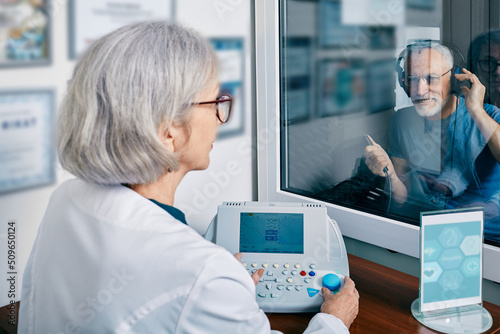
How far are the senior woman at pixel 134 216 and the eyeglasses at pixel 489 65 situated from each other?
Answer: 0.58 metres

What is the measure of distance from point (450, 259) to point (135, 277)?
2.24 ft

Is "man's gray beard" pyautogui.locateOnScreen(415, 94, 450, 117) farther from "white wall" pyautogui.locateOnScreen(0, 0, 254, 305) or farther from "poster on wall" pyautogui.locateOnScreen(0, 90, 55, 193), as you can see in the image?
"poster on wall" pyautogui.locateOnScreen(0, 90, 55, 193)

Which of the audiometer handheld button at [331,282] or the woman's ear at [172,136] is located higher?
the woman's ear at [172,136]

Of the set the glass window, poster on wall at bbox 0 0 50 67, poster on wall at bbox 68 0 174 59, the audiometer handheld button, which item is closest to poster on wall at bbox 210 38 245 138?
the glass window

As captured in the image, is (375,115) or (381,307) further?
(375,115)

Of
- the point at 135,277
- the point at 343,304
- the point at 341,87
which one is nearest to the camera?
the point at 135,277

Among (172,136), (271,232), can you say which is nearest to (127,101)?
(172,136)

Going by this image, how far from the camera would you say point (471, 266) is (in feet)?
3.48

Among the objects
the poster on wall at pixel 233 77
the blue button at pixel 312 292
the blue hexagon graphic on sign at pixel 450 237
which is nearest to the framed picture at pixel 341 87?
the poster on wall at pixel 233 77

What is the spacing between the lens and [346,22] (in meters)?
1.33

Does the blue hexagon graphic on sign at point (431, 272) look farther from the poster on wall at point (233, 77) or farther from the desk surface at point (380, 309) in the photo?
the poster on wall at point (233, 77)

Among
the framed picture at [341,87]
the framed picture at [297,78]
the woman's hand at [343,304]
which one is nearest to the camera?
the woman's hand at [343,304]

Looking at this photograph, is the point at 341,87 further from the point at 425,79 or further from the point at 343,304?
the point at 343,304

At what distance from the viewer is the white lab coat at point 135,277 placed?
→ 75 centimetres
